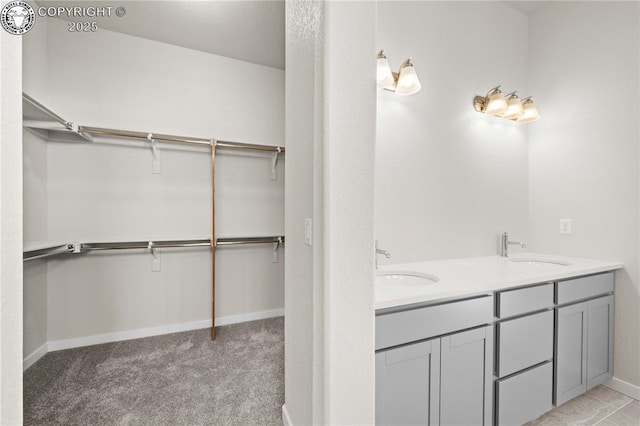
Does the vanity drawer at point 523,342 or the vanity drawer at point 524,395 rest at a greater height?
the vanity drawer at point 523,342

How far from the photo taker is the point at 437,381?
47.8 inches

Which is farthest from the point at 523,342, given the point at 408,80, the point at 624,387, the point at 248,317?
the point at 248,317

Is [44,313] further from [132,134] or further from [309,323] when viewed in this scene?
[309,323]

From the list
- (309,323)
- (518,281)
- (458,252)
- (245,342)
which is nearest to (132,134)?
(245,342)

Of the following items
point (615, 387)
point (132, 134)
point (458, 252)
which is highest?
point (132, 134)

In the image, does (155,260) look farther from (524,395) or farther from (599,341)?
(599,341)

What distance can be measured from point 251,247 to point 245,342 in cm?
93

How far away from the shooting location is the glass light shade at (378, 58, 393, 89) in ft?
5.44

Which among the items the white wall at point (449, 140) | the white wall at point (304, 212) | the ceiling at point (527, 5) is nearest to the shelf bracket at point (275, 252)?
the white wall at point (449, 140)

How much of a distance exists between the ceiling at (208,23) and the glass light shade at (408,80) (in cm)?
121

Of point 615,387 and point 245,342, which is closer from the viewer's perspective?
point 615,387

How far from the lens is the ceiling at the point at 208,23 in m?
2.17

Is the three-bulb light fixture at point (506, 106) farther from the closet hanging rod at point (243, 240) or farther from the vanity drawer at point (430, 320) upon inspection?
the closet hanging rod at point (243, 240)
